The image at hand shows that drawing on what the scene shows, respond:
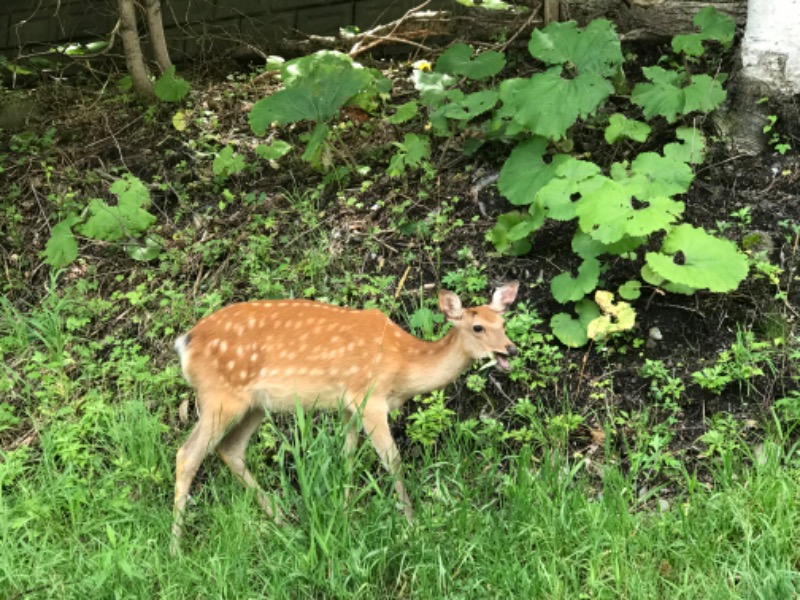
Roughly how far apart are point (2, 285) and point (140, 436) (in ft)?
7.85

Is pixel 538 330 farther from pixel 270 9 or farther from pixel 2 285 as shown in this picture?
pixel 270 9

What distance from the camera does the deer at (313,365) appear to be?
4.94 metres

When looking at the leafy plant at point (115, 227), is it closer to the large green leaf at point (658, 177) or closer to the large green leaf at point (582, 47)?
the large green leaf at point (582, 47)

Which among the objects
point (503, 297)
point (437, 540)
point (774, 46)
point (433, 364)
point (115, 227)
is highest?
point (774, 46)

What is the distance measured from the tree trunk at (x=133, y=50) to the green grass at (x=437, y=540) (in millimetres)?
4329

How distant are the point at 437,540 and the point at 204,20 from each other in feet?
20.5

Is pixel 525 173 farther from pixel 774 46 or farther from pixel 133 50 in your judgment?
pixel 133 50

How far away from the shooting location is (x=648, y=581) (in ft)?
13.2

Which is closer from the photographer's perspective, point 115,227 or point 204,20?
point 115,227

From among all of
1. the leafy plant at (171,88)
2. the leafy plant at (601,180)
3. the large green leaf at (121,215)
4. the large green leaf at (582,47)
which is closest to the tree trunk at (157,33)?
the leafy plant at (171,88)

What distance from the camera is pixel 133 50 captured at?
8.34m

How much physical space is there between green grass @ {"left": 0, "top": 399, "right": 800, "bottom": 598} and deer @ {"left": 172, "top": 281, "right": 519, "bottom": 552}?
0.26m

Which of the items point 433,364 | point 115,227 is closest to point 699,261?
point 433,364

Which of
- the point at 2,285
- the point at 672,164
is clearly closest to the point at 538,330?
the point at 672,164
